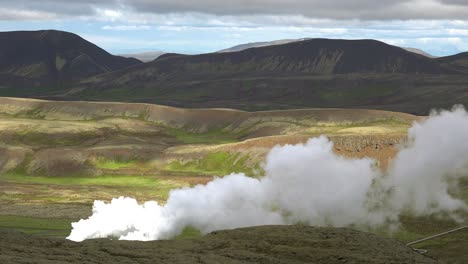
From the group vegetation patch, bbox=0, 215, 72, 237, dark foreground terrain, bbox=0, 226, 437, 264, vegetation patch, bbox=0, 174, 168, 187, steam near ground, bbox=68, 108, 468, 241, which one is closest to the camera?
dark foreground terrain, bbox=0, 226, 437, 264

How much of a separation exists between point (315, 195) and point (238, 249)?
5813cm

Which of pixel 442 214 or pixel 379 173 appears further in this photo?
pixel 379 173

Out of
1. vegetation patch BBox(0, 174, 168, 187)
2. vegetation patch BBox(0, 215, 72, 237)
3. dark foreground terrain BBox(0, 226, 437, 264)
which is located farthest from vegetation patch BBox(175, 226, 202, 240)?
vegetation patch BBox(0, 174, 168, 187)

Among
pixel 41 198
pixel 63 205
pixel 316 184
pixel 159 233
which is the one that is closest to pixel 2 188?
pixel 41 198

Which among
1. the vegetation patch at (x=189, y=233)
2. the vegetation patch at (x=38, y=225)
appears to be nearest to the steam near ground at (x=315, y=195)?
the vegetation patch at (x=189, y=233)

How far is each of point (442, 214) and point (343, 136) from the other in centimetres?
6656

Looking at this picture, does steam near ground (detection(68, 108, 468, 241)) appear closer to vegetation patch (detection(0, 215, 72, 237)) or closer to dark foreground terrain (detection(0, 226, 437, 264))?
vegetation patch (detection(0, 215, 72, 237))

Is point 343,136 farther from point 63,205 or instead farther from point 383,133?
point 63,205

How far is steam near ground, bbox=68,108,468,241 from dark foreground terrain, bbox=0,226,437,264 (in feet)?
92.8

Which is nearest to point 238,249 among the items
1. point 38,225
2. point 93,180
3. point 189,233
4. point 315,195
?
point 189,233

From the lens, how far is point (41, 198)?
6250 inches

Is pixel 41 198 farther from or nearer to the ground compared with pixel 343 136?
nearer to the ground

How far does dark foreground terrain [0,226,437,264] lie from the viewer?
70.0m

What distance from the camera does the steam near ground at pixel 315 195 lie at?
388ft
